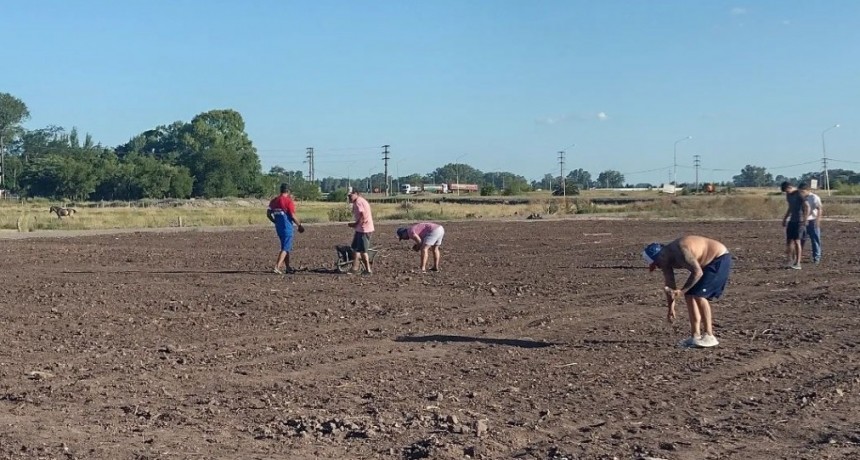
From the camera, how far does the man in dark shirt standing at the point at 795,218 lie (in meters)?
20.8

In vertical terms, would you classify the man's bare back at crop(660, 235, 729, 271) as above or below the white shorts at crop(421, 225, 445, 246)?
above

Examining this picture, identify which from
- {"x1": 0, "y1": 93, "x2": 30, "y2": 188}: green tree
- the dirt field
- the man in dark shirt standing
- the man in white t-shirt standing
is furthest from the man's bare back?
{"x1": 0, "y1": 93, "x2": 30, "y2": 188}: green tree

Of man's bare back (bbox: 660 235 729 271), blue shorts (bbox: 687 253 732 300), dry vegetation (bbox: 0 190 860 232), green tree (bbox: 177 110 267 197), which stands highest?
green tree (bbox: 177 110 267 197)

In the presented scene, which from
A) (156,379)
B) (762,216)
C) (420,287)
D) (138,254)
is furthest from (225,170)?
(156,379)

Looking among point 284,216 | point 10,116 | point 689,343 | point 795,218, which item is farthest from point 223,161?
point 689,343

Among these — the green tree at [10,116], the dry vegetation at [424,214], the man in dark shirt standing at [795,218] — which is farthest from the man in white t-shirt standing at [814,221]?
the green tree at [10,116]

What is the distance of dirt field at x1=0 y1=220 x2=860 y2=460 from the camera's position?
24.4ft

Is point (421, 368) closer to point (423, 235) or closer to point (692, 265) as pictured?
point (692, 265)

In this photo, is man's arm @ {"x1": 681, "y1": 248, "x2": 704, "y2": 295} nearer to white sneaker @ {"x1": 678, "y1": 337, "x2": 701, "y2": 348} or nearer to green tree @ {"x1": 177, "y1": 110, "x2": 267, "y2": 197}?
white sneaker @ {"x1": 678, "y1": 337, "x2": 701, "y2": 348}

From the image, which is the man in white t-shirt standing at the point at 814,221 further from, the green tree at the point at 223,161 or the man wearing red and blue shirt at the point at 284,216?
the green tree at the point at 223,161

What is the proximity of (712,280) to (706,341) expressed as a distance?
0.71 metres

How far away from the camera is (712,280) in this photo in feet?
36.0

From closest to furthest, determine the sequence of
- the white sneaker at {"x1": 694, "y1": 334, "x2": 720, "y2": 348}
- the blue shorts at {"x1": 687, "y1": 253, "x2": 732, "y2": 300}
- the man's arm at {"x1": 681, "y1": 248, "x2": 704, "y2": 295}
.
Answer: the man's arm at {"x1": 681, "y1": 248, "x2": 704, "y2": 295}
the blue shorts at {"x1": 687, "y1": 253, "x2": 732, "y2": 300}
the white sneaker at {"x1": 694, "y1": 334, "x2": 720, "y2": 348}

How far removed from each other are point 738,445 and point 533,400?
1.93 metres
